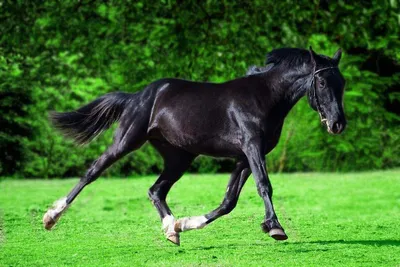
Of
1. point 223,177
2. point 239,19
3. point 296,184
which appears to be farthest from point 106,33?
point 296,184

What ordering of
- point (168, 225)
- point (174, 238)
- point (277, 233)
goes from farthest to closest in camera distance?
point (168, 225), point (174, 238), point (277, 233)

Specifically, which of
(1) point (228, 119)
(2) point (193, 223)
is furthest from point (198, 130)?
(2) point (193, 223)

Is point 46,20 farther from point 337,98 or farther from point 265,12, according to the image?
point 337,98

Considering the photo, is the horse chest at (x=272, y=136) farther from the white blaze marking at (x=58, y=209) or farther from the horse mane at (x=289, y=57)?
the white blaze marking at (x=58, y=209)

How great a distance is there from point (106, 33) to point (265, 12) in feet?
9.64

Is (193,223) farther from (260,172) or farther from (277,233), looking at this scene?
(277,233)

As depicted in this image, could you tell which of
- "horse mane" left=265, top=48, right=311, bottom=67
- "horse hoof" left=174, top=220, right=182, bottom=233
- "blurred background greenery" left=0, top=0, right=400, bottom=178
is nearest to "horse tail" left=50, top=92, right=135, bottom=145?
"horse hoof" left=174, top=220, right=182, bottom=233

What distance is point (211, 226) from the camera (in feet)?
29.5

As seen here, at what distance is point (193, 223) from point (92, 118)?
1843mm

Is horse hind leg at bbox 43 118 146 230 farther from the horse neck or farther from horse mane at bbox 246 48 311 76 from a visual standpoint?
the horse neck

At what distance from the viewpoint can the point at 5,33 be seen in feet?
47.1

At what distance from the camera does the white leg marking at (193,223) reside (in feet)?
23.1

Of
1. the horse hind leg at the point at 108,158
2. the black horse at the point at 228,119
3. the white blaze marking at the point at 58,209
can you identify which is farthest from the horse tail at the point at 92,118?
the white blaze marking at the point at 58,209

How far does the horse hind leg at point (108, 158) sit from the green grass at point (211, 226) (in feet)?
1.09
